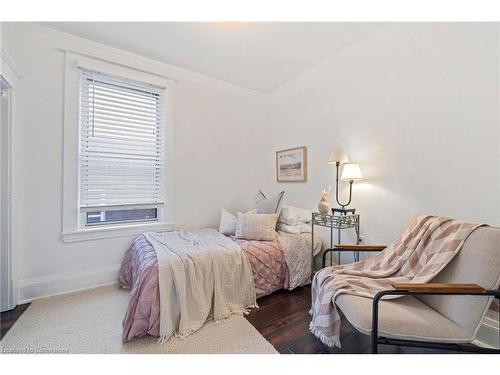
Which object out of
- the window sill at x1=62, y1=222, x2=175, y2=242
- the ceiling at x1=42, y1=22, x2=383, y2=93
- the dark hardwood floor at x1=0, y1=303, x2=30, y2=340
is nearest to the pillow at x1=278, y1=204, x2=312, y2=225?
the window sill at x1=62, y1=222, x2=175, y2=242

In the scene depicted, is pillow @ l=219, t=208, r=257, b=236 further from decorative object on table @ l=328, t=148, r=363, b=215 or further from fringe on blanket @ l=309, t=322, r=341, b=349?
fringe on blanket @ l=309, t=322, r=341, b=349

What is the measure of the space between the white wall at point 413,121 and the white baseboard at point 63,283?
8.82 feet

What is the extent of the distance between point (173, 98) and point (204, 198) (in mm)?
1388

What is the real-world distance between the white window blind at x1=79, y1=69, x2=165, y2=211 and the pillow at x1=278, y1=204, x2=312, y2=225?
5.18ft

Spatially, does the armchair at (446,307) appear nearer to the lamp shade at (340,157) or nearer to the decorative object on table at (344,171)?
the decorative object on table at (344,171)

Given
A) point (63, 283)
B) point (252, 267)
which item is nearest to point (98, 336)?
point (63, 283)

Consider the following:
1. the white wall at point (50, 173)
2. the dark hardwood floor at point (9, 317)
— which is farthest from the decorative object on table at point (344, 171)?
the dark hardwood floor at point (9, 317)

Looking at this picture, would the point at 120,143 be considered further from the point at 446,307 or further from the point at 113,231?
the point at 446,307

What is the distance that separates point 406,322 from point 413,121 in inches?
64.7

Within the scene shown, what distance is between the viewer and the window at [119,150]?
2.44 meters

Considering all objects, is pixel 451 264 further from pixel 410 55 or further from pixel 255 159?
pixel 255 159

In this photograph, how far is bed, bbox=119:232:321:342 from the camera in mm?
1607

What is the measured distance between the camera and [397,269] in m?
1.62

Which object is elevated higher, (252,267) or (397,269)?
(397,269)
